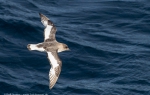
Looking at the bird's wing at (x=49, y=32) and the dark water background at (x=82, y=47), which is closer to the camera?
the bird's wing at (x=49, y=32)

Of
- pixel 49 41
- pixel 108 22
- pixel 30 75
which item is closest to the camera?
pixel 49 41

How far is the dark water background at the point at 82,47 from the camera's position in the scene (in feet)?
72.0

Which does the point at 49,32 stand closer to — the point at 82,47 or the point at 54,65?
the point at 54,65

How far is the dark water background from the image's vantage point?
21938 mm

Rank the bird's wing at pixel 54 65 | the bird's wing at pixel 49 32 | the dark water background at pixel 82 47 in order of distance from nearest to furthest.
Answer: the bird's wing at pixel 54 65, the bird's wing at pixel 49 32, the dark water background at pixel 82 47

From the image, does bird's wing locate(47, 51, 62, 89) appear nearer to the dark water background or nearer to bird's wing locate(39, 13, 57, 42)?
bird's wing locate(39, 13, 57, 42)

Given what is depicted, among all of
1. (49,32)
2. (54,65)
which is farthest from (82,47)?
(54,65)

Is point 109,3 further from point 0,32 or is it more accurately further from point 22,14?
point 0,32

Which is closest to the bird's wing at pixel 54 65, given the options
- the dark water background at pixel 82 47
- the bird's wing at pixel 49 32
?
the bird's wing at pixel 49 32

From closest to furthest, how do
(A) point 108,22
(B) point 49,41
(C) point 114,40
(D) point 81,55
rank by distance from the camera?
(B) point 49,41
(D) point 81,55
(C) point 114,40
(A) point 108,22

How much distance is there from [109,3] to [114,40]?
4105 mm

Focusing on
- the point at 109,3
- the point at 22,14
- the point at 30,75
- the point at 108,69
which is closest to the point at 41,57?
the point at 30,75

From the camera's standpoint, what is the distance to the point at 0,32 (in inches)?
979

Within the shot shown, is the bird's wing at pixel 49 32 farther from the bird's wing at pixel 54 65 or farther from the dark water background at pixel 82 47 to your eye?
the dark water background at pixel 82 47
